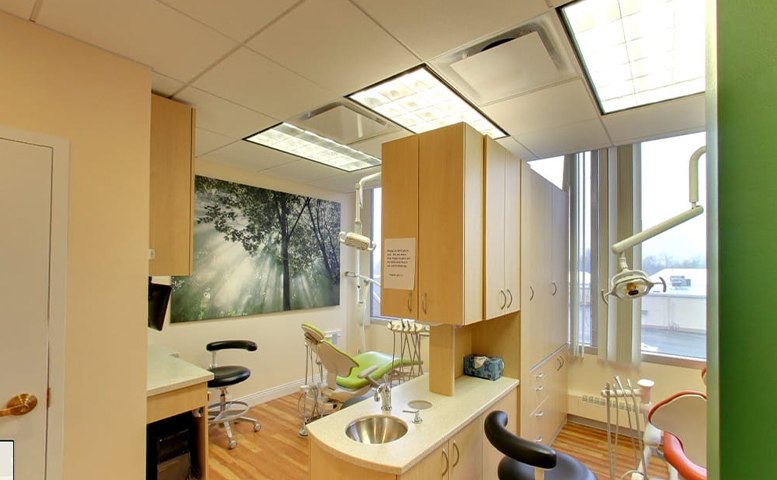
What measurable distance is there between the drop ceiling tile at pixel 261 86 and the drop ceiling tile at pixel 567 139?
163 centimetres

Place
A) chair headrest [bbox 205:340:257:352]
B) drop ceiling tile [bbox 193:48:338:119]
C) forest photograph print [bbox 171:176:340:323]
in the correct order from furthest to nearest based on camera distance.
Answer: forest photograph print [bbox 171:176:340:323], chair headrest [bbox 205:340:257:352], drop ceiling tile [bbox 193:48:338:119]

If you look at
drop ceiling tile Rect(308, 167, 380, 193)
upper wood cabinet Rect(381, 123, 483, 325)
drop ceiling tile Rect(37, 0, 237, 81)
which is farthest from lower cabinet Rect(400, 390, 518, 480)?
drop ceiling tile Rect(308, 167, 380, 193)

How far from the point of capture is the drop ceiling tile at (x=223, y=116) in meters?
2.11

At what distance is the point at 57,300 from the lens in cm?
151

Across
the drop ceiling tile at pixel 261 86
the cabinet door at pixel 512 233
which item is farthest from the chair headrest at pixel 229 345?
the cabinet door at pixel 512 233

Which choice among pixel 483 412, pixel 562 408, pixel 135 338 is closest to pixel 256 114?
pixel 135 338

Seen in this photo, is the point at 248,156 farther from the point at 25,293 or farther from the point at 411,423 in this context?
the point at 411,423

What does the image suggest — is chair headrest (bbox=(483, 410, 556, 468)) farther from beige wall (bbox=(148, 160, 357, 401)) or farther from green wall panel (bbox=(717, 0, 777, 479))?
beige wall (bbox=(148, 160, 357, 401))

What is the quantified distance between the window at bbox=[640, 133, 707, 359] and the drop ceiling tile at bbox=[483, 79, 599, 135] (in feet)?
4.10

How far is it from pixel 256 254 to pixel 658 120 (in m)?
3.75

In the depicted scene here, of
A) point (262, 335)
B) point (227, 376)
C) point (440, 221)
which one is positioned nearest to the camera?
point (440, 221)

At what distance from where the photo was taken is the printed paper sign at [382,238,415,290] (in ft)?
6.55

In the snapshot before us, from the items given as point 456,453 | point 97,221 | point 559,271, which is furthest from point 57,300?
point 559,271

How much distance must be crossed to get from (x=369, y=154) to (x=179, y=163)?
158 cm
